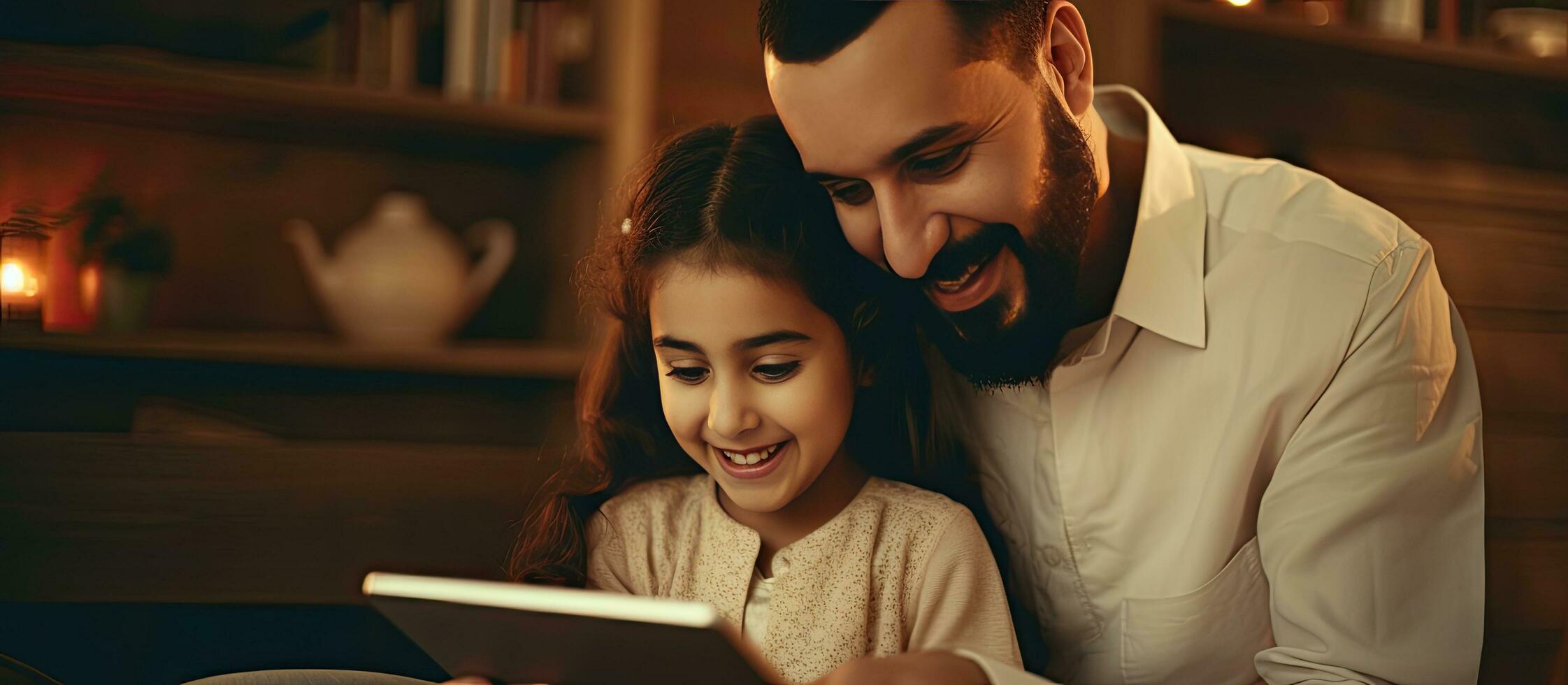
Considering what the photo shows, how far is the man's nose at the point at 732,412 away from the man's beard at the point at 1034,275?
0.54 ft

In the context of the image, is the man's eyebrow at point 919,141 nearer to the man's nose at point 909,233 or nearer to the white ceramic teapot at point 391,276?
the man's nose at point 909,233

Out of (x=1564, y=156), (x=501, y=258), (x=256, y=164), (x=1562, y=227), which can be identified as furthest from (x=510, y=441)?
(x=1564, y=156)

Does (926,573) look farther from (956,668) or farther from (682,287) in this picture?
(682,287)

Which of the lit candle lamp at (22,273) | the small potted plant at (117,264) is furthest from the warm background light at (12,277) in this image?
the small potted plant at (117,264)

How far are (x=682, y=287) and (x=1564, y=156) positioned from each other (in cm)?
182

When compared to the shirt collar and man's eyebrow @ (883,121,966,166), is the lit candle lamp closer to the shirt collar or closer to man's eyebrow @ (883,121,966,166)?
man's eyebrow @ (883,121,966,166)

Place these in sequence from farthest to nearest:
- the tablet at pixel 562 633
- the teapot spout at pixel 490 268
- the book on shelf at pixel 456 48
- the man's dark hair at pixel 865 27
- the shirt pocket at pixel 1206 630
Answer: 1. the teapot spout at pixel 490 268
2. the book on shelf at pixel 456 48
3. the shirt pocket at pixel 1206 630
4. the man's dark hair at pixel 865 27
5. the tablet at pixel 562 633

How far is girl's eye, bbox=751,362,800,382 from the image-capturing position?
32.1 inches

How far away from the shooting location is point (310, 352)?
1.58m

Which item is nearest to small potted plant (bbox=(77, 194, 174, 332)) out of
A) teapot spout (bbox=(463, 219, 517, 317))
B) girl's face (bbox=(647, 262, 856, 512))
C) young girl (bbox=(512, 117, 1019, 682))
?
teapot spout (bbox=(463, 219, 517, 317))

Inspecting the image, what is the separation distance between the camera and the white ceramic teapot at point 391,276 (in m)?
1.67

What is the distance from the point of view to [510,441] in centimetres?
186

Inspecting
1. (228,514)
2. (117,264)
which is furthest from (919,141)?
(117,264)

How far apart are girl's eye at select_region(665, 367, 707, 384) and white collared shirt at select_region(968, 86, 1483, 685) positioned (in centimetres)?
26
